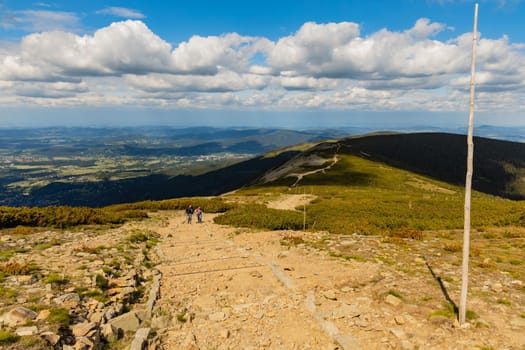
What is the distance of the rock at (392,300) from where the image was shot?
1150cm

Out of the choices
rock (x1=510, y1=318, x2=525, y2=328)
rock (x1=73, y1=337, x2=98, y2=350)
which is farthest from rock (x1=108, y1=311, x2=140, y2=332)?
rock (x1=510, y1=318, x2=525, y2=328)

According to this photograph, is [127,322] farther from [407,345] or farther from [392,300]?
[392,300]

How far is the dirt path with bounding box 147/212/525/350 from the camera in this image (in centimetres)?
949

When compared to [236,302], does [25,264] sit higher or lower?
higher

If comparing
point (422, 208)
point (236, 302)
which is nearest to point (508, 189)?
point (422, 208)

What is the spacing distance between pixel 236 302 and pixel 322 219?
20.7 m

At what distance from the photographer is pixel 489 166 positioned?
6319 inches

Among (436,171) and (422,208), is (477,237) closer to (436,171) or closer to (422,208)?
(422,208)

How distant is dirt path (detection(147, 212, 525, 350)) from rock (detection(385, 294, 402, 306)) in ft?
0.12

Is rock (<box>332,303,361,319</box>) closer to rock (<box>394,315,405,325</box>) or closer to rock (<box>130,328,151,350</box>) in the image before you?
rock (<box>394,315,405,325</box>)

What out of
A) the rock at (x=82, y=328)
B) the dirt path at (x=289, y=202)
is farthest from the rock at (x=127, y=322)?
the dirt path at (x=289, y=202)

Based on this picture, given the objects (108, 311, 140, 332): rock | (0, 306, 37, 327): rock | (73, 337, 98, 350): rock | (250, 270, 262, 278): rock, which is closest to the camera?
(73, 337, 98, 350): rock

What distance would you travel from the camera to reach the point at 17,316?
347 inches

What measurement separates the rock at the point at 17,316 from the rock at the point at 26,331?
505 mm
